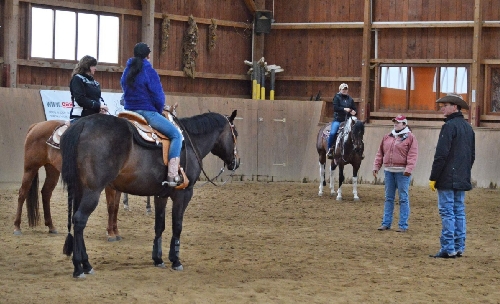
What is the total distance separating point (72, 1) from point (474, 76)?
10126mm

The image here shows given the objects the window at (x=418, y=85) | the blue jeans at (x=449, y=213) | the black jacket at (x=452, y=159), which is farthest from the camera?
the window at (x=418, y=85)

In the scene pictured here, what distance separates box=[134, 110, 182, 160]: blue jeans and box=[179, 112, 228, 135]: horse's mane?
485 mm

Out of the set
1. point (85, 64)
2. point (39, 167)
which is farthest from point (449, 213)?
point (39, 167)

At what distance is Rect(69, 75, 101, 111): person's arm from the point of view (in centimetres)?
913

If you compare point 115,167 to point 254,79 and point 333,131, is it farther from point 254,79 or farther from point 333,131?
point 254,79

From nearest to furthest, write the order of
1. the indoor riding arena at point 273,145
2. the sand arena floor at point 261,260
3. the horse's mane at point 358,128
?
1. the sand arena floor at point 261,260
2. the indoor riding arena at point 273,145
3. the horse's mane at point 358,128

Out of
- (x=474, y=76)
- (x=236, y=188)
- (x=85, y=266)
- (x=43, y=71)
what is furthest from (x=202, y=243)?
(x=474, y=76)

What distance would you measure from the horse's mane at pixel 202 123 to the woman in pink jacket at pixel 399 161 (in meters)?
3.06

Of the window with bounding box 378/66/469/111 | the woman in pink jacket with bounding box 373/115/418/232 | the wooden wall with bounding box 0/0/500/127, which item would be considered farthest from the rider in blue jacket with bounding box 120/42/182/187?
the window with bounding box 378/66/469/111

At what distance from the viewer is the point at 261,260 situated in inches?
343

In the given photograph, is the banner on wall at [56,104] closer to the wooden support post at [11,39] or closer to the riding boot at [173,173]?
the wooden support post at [11,39]

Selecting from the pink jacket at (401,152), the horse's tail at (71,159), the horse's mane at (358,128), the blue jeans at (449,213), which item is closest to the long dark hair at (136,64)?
the horse's tail at (71,159)

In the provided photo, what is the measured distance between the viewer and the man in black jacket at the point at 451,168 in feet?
29.4

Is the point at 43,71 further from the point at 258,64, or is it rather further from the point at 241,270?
the point at 241,270
